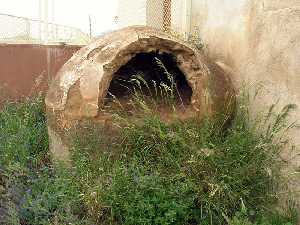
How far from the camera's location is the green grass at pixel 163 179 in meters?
3.46

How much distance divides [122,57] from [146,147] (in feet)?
2.86

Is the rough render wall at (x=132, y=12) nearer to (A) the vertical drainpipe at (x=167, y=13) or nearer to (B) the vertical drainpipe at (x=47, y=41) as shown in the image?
(A) the vertical drainpipe at (x=167, y=13)

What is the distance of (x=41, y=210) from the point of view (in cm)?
357

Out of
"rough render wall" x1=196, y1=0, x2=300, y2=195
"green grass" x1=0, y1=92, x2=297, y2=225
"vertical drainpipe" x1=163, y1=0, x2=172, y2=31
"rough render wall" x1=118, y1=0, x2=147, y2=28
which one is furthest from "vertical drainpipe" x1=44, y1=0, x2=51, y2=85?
"green grass" x1=0, y1=92, x2=297, y2=225

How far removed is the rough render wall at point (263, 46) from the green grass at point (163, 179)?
172 mm

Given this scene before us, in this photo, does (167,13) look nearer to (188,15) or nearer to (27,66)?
(188,15)

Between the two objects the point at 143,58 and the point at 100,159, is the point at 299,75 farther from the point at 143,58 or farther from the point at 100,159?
the point at 143,58

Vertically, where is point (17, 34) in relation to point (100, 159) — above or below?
above

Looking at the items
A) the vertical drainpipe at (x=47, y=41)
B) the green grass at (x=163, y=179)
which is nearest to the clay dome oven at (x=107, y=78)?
the green grass at (x=163, y=179)

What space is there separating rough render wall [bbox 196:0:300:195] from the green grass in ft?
0.56

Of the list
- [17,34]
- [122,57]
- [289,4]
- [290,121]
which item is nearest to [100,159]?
[122,57]

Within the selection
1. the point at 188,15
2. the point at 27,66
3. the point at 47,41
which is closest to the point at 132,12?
the point at 47,41

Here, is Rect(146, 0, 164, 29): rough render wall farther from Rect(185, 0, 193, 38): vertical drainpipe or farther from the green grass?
the green grass

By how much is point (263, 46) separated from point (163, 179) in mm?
1476
